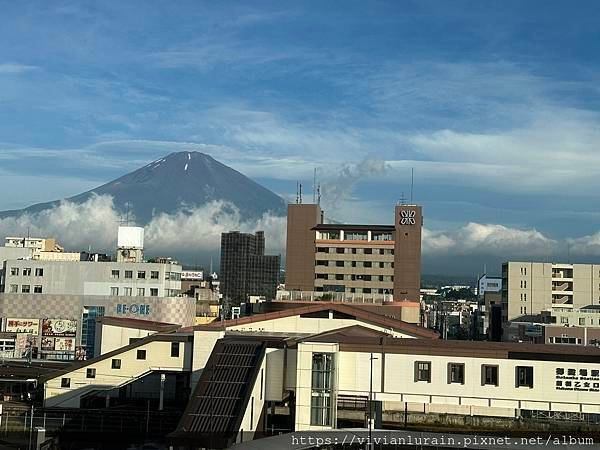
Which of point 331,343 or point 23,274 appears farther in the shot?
point 23,274

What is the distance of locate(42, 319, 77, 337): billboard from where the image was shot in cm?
7569

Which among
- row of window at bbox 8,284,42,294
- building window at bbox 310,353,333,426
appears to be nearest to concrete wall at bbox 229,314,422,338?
building window at bbox 310,353,333,426

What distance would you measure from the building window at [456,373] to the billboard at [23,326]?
54.0 meters

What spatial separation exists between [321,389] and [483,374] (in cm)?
742

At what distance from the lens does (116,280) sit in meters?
77.2

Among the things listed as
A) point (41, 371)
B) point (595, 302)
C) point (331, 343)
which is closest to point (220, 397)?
point (331, 343)

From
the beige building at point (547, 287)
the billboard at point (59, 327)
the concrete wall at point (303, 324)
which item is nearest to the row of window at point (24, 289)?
the billboard at point (59, 327)

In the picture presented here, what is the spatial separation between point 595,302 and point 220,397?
78165mm

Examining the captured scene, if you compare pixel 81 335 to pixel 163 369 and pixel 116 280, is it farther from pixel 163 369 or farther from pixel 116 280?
pixel 163 369

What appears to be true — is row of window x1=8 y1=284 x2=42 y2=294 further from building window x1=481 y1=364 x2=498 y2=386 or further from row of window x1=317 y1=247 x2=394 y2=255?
building window x1=481 y1=364 x2=498 y2=386

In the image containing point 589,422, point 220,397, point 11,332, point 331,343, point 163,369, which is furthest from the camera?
point 11,332

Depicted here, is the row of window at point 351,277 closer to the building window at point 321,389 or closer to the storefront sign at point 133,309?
the storefront sign at point 133,309

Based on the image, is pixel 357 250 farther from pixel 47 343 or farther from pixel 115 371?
pixel 115 371

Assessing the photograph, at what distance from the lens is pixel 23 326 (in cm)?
7619
